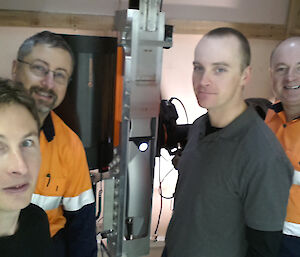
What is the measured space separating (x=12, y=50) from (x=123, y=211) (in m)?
1.16

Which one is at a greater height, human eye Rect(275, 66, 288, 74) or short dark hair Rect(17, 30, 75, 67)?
short dark hair Rect(17, 30, 75, 67)

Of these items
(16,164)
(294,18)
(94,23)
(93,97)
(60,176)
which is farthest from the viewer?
(294,18)

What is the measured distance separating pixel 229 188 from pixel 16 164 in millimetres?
597

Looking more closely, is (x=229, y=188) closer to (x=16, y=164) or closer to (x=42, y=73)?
(x=16, y=164)

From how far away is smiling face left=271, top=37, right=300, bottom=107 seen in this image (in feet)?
4.21

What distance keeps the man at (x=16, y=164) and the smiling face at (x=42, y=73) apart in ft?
1.45

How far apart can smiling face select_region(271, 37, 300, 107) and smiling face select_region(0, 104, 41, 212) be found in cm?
97

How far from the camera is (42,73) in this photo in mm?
1186

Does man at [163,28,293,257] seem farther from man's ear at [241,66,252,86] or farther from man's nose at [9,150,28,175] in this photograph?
man's nose at [9,150,28,175]

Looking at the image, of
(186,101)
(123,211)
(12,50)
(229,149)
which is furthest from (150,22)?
(186,101)

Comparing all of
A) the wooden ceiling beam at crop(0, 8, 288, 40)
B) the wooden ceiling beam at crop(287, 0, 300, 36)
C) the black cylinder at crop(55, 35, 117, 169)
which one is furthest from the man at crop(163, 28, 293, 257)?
the wooden ceiling beam at crop(287, 0, 300, 36)

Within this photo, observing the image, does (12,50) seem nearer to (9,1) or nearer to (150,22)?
(9,1)

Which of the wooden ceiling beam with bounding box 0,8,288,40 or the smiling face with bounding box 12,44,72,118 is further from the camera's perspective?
the wooden ceiling beam with bounding box 0,8,288,40

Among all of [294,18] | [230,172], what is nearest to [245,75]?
[230,172]
